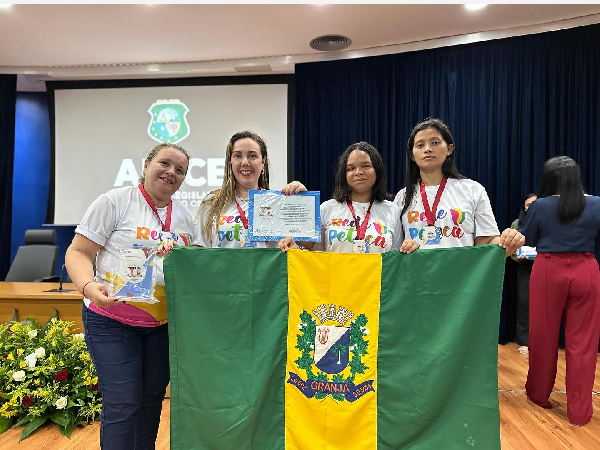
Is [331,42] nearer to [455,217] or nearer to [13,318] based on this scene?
[455,217]

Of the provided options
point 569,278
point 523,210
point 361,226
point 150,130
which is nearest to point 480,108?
point 523,210

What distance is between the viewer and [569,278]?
107 inches

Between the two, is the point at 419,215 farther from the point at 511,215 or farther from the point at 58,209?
the point at 58,209

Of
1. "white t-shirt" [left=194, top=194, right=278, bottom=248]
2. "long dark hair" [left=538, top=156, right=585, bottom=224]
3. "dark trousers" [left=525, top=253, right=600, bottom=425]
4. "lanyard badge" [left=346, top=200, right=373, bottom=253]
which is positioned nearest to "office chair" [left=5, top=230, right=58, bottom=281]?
"white t-shirt" [left=194, top=194, right=278, bottom=248]

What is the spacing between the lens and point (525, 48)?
4348 mm

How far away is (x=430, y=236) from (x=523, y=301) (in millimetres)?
3185

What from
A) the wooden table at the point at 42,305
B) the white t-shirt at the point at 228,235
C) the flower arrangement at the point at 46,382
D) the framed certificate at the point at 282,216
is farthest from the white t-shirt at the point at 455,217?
the wooden table at the point at 42,305

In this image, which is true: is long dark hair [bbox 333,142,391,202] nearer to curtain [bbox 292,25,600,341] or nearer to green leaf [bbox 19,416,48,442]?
green leaf [bbox 19,416,48,442]

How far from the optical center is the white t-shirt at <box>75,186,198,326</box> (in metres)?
1.50

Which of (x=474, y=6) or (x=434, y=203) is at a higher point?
(x=474, y=6)

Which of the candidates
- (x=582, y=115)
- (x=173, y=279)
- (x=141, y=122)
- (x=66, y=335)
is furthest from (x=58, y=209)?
(x=582, y=115)

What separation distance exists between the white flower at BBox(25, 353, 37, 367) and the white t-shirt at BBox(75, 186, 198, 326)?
1514 millimetres

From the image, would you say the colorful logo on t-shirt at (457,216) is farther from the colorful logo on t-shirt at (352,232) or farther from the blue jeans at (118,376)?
the blue jeans at (118,376)

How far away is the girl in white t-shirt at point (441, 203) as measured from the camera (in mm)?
1853
